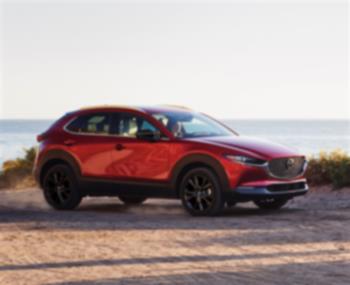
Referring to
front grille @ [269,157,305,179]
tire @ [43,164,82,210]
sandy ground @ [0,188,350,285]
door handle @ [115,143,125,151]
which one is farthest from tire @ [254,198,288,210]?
tire @ [43,164,82,210]

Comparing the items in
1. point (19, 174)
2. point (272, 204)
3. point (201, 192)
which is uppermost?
point (201, 192)

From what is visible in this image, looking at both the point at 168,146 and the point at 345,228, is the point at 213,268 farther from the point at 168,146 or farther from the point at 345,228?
the point at 168,146

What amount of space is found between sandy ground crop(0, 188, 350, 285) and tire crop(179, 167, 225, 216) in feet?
0.94

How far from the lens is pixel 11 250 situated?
36.1ft

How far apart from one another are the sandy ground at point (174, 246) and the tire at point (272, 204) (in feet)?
0.47

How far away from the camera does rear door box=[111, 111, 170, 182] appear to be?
48.8 ft

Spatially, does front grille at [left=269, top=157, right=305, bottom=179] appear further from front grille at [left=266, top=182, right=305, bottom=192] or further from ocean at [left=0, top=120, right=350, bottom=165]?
ocean at [left=0, top=120, right=350, bottom=165]

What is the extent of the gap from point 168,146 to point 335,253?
4770 mm

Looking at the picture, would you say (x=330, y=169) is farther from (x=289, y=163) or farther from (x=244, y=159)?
(x=244, y=159)

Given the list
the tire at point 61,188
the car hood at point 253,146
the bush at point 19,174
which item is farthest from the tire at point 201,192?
the bush at point 19,174

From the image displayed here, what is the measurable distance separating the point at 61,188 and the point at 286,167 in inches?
155

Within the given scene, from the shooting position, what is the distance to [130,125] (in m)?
15.4

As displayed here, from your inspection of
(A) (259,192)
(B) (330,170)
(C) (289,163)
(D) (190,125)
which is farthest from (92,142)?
(B) (330,170)

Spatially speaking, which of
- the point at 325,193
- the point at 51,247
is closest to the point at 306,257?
the point at 51,247
